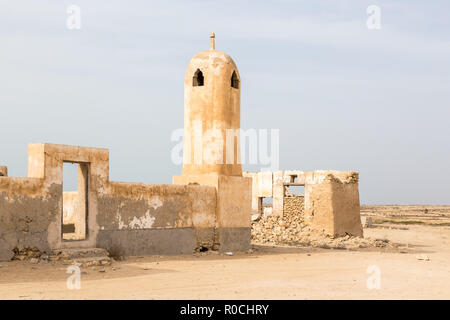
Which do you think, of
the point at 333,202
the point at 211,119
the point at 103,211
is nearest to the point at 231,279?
the point at 103,211

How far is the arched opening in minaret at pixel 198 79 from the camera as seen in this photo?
17.1 m

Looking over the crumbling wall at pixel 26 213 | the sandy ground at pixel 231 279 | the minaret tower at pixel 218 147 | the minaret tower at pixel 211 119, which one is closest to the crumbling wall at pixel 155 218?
the minaret tower at pixel 218 147

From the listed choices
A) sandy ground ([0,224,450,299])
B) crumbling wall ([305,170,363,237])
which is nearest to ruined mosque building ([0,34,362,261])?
sandy ground ([0,224,450,299])

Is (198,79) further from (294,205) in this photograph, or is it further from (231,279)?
(294,205)

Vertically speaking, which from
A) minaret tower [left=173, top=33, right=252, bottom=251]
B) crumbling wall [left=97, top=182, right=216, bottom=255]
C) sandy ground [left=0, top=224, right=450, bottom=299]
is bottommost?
sandy ground [left=0, top=224, right=450, bottom=299]

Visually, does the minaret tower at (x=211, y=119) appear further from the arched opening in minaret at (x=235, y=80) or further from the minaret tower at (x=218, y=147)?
the arched opening in minaret at (x=235, y=80)

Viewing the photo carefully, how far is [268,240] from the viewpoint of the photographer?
21.8 metres

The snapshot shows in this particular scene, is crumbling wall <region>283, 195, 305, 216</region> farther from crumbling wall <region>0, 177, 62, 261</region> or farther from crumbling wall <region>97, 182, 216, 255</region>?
crumbling wall <region>0, 177, 62, 261</region>

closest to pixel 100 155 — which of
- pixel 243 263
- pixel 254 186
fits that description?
pixel 243 263

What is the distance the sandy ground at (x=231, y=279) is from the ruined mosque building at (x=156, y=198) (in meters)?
0.70

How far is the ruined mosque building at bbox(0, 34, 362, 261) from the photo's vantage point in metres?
12.2

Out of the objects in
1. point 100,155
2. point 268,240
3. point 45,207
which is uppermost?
point 100,155
